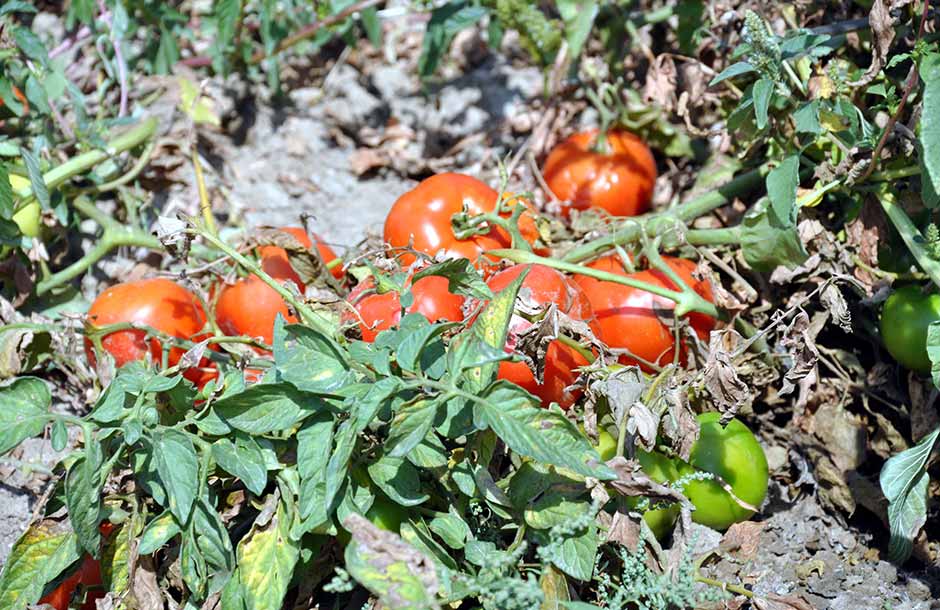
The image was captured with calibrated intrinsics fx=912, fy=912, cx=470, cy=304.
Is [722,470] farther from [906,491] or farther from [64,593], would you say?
[64,593]

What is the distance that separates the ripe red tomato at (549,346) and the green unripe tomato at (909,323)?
59 cm

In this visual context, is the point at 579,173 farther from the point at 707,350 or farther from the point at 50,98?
the point at 50,98

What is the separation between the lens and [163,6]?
8.96ft

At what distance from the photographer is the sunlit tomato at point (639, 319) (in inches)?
73.9

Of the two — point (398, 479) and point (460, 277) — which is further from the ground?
point (460, 277)

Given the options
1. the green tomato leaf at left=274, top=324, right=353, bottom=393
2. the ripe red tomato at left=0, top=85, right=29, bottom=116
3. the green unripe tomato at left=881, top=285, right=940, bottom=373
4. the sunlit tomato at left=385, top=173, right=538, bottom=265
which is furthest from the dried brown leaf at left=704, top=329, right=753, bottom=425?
the ripe red tomato at left=0, top=85, right=29, bottom=116

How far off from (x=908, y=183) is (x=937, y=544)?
2.40 ft

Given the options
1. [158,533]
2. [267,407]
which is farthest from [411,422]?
[158,533]

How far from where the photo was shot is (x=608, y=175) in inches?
95.1

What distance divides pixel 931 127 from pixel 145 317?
159cm

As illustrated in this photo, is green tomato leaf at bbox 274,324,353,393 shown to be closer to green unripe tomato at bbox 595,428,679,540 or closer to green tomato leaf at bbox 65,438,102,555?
green tomato leaf at bbox 65,438,102,555

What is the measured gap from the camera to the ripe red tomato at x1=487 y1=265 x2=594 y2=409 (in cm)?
168

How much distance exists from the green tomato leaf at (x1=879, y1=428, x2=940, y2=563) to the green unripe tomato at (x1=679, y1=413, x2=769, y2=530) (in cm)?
23

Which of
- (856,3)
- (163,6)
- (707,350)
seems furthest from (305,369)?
(163,6)
